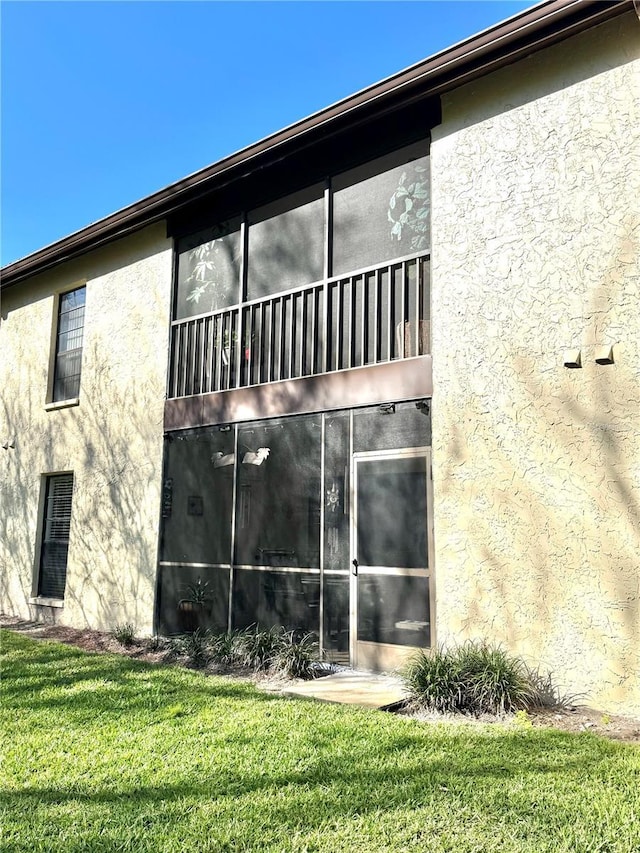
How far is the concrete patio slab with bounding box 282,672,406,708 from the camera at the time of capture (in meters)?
5.68

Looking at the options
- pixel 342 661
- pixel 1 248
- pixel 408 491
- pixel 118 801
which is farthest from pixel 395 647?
pixel 1 248

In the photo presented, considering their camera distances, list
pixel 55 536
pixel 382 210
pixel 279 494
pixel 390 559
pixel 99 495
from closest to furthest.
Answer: pixel 390 559
pixel 382 210
pixel 279 494
pixel 99 495
pixel 55 536

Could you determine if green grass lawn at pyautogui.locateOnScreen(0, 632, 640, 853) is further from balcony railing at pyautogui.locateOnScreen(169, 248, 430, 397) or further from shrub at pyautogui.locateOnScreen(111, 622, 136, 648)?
balcony railing at pyautogui.locateOnScreen(169, 248, 430, 397)

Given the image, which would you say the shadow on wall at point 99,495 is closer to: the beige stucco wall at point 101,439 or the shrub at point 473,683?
the beige stucco wall at point 101,439

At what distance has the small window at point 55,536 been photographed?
430 inches

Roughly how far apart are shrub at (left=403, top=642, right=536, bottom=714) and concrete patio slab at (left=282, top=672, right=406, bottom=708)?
0.29 m

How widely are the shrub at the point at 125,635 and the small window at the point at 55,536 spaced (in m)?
2.07

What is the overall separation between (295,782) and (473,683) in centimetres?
201

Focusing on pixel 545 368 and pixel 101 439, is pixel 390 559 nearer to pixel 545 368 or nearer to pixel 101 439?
pixel 545 368

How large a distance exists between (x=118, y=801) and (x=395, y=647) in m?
3.46

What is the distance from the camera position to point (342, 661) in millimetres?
6973

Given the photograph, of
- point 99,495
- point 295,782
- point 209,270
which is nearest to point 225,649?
point 295,782

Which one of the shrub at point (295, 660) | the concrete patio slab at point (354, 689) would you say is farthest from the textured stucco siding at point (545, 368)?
the shrub at point (295, 660)

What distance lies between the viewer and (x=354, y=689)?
6.10 metres
